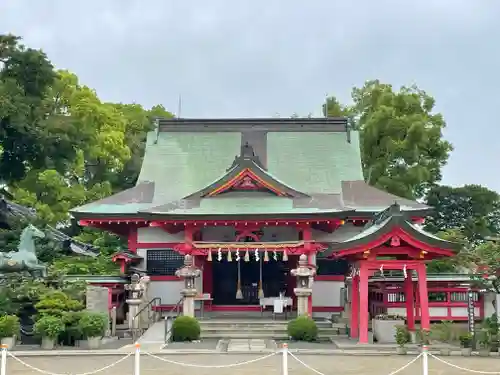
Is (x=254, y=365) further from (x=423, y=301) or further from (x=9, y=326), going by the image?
(x=9, y=326)

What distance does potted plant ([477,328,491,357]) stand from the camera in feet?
59.3

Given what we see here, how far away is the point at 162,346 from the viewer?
19.5m

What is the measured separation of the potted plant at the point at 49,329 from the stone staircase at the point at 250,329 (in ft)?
15.3

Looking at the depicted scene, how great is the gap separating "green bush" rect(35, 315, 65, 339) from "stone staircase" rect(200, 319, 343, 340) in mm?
4636

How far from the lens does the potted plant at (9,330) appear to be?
1969 cm

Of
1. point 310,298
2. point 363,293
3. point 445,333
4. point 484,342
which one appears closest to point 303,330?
point 363,293

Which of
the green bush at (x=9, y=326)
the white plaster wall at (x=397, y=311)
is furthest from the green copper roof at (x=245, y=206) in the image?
the green bush at (x=9, y=326)

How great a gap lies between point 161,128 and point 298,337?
14943mm

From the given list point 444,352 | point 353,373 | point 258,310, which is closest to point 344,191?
point 258,310

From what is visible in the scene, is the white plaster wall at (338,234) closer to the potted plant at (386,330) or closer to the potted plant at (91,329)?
the potted plant at (386,330)

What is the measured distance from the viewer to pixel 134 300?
75.4 feet

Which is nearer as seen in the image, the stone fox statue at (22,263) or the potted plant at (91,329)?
the potted plant at (91,329)

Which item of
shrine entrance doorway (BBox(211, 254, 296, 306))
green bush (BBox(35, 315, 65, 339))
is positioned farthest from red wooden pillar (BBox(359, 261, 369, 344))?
green bush (BBox(35, 315, 65, 339))

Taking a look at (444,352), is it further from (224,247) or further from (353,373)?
(224,247)
